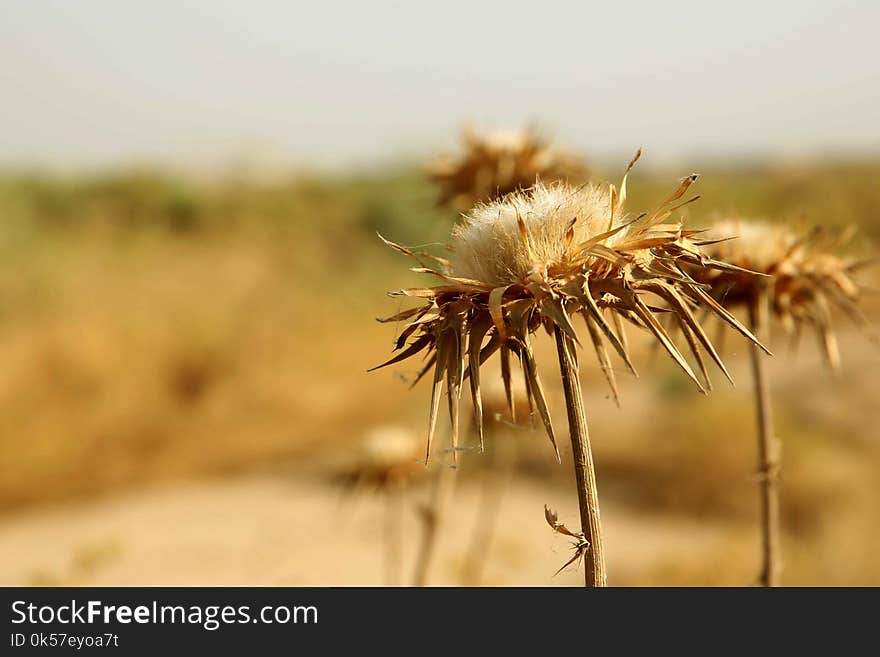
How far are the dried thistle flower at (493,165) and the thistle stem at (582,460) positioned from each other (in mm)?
1430

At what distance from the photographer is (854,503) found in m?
6.43

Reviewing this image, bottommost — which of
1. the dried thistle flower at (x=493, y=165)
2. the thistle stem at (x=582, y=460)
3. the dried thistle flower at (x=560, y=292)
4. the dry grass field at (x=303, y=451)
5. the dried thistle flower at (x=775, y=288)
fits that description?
the thistle stem at (x=582, y=460)

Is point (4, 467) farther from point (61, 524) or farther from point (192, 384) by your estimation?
point (192, 384)

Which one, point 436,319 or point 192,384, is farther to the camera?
point 192,384

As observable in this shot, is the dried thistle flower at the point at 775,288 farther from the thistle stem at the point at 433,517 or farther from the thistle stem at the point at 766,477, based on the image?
the thistle stem at the point at 433,517

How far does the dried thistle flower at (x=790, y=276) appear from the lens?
1.65 metres

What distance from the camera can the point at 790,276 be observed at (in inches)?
66.1

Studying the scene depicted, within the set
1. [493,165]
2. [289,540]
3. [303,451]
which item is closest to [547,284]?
[493,165]

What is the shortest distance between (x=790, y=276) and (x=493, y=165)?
99 cm

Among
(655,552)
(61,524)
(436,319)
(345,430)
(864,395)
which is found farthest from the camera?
(345,430)

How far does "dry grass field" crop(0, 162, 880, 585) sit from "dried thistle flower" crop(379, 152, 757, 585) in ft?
4.92

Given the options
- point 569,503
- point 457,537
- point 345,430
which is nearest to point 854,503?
point 569,503

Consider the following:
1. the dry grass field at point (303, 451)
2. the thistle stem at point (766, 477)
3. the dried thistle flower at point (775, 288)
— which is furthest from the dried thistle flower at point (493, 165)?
the thistle stem at point (766, 477)

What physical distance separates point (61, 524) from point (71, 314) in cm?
347
